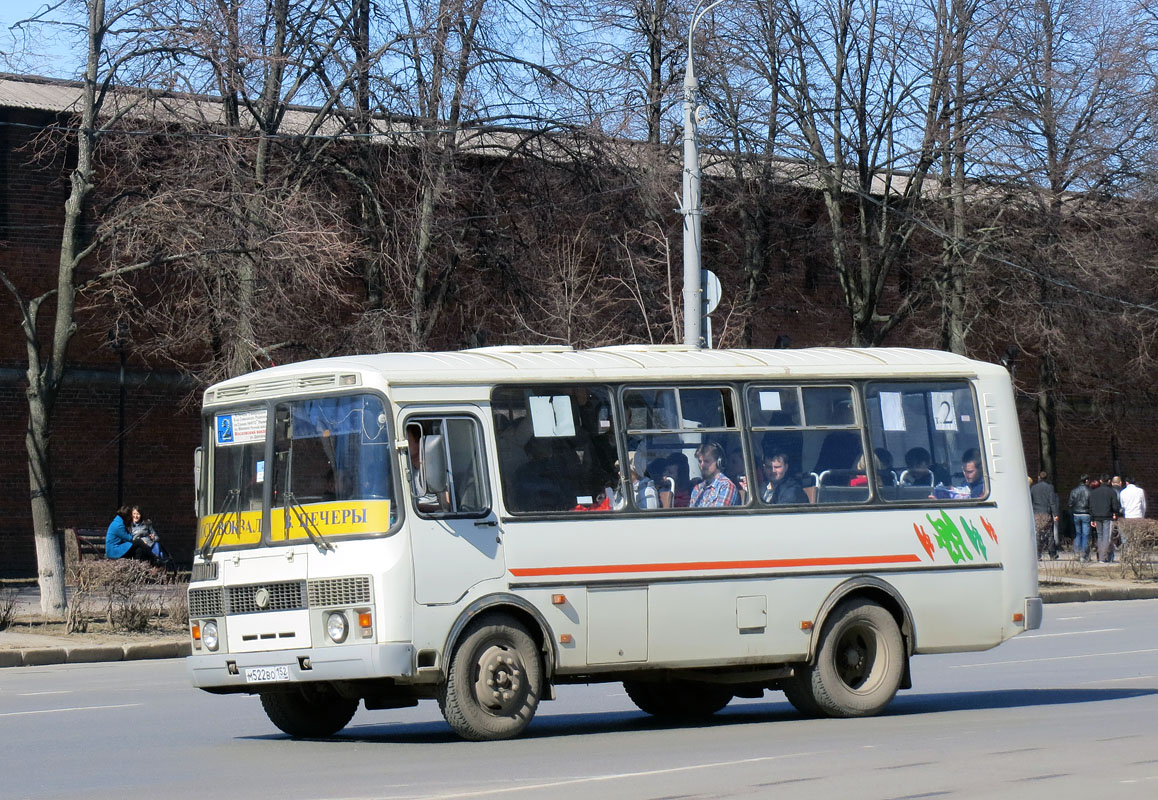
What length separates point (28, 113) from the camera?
31.8 metres

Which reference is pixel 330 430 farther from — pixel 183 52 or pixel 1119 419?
pixel 1119 419

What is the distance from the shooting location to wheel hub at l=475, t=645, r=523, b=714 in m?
11.1

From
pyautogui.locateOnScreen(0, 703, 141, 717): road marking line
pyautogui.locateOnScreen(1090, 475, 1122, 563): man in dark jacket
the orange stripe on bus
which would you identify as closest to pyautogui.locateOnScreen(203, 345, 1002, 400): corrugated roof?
the orange stripe on bus

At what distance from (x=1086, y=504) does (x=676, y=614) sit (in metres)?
27.9

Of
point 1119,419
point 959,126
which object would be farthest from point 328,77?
point 1119,419

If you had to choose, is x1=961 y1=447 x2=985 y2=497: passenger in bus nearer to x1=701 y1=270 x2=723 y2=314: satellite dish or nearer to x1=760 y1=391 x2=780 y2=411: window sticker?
x1=760 y1=391 x2=780 y2=411: window sticker

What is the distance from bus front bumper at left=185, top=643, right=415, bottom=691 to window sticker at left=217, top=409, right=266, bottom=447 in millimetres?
1496

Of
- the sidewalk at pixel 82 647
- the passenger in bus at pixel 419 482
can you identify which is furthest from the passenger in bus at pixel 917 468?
the sidewalk at pixel 82 647

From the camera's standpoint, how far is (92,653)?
1984 centimetres

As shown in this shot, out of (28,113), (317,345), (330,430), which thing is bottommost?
(330,430)

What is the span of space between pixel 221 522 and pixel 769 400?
416 cm

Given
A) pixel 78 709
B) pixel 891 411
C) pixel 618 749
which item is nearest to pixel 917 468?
pixel 891 411

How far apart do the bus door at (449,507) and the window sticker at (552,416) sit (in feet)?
1.54

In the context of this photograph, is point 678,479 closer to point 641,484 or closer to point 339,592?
point 641,484
